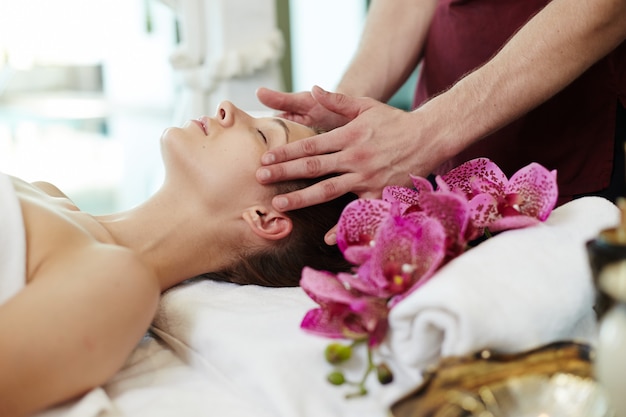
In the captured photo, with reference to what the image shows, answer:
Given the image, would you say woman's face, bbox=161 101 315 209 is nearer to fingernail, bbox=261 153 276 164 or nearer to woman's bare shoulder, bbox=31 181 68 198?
fingernail, bbox=261 153 276 164

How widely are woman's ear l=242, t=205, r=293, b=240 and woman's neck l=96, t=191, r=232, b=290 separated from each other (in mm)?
54

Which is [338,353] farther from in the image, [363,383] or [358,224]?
[358,224]

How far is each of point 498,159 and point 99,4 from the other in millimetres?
3908

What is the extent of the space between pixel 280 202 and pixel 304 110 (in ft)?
1.33

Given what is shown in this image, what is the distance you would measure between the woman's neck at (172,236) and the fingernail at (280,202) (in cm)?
12

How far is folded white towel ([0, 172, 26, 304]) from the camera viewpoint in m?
1.13

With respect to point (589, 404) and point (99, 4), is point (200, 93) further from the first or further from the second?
point (99, 4)

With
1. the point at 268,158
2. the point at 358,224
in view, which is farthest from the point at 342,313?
the point at 268,158

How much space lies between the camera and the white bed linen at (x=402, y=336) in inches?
37.6

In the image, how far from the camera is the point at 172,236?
58.3 inches

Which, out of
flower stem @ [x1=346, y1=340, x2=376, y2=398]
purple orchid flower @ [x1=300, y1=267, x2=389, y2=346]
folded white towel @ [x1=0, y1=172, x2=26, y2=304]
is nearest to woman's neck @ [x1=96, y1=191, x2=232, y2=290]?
folded white towel @ [x1=0, y1=172, x2=26, y2=304]

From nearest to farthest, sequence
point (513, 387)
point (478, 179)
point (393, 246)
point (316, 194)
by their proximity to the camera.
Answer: point (513, 387), point (393, 246), point (478, 179), point (316, 194)

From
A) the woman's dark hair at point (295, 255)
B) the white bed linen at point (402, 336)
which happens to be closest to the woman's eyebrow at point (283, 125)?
the woman's dark hair at point (295, 255)

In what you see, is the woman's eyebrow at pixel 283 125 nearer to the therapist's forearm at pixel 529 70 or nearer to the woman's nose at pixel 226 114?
the woman's nose at pixel 226 114
